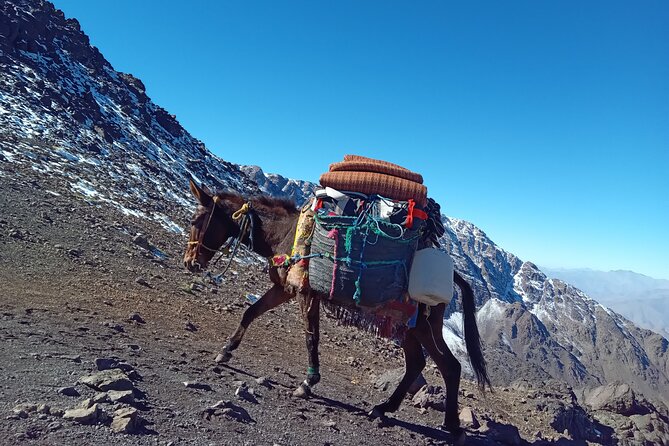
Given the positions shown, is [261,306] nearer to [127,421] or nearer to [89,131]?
[127,421]

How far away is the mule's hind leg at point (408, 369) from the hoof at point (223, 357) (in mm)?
2024

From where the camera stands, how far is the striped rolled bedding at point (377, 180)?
5.45m

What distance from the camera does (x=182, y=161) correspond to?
37.9m

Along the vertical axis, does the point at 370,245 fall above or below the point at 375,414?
above

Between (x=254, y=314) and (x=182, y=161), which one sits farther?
(x=182, y=161)

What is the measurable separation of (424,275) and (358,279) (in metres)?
0.76

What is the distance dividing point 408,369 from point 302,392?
A: 1510 millimetres

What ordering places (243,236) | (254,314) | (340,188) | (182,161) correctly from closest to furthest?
(340,188) → (254,314) → (243,236) → (182,161)

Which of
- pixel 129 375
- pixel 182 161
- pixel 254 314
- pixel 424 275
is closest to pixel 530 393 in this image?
pixel 424 275

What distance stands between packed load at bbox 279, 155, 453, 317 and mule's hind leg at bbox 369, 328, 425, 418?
2.11 ft

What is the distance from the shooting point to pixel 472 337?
650 cm

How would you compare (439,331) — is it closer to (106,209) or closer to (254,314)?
(254,314)

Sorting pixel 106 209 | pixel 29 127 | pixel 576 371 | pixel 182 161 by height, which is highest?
pixel 182 161

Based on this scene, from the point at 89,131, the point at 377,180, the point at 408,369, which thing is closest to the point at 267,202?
the point at 377,180
